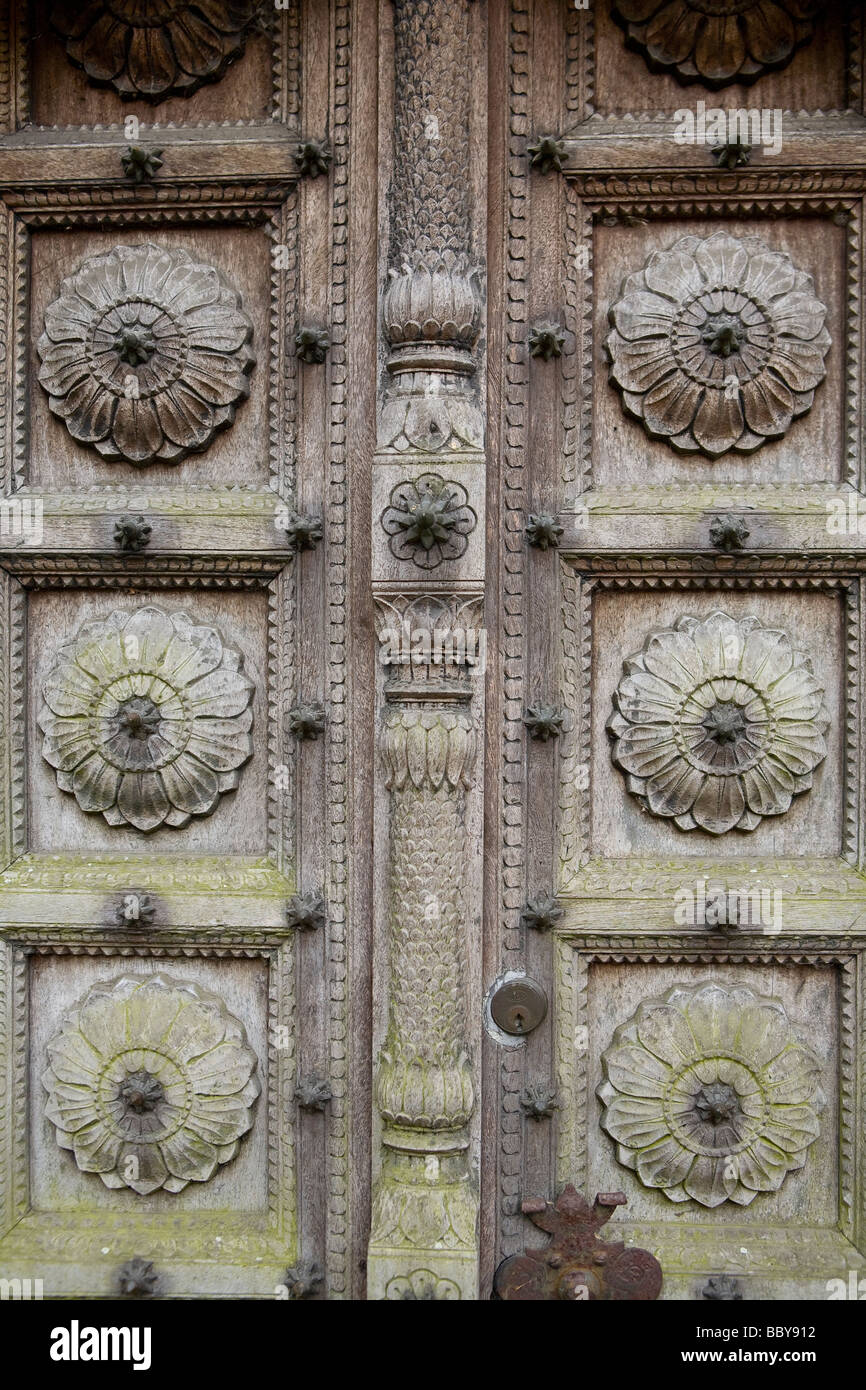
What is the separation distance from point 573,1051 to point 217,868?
3.02ft

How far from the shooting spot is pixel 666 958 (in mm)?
2408

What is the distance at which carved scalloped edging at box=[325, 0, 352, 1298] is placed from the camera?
2.36 metres

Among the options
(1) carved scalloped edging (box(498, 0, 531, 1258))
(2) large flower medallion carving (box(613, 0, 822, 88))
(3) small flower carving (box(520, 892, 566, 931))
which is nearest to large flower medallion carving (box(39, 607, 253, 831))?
(1) carved scalloped edging (box(498, 0, 531, 1258))

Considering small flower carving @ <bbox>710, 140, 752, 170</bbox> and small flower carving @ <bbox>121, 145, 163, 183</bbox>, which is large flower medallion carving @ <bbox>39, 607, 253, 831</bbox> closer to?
small flower carving @ <bbox>121, 145, 163, 183</bbox>

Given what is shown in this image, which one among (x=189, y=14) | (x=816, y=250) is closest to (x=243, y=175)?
(x=189, y=14)

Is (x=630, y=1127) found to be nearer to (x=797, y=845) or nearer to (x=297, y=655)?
(x=797, y=845)

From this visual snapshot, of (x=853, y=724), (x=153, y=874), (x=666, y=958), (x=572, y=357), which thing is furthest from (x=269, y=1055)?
(x=572, y=357)

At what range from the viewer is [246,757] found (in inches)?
95.3

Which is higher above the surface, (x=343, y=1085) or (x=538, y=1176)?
(x=343, y=1085)

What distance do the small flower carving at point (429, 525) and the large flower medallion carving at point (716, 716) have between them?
0.53 m

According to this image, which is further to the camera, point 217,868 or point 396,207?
point 217,868

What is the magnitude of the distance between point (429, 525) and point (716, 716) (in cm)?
78

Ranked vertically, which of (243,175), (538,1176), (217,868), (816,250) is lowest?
(538,1176)

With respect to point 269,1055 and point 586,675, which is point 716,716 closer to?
point 586,675
